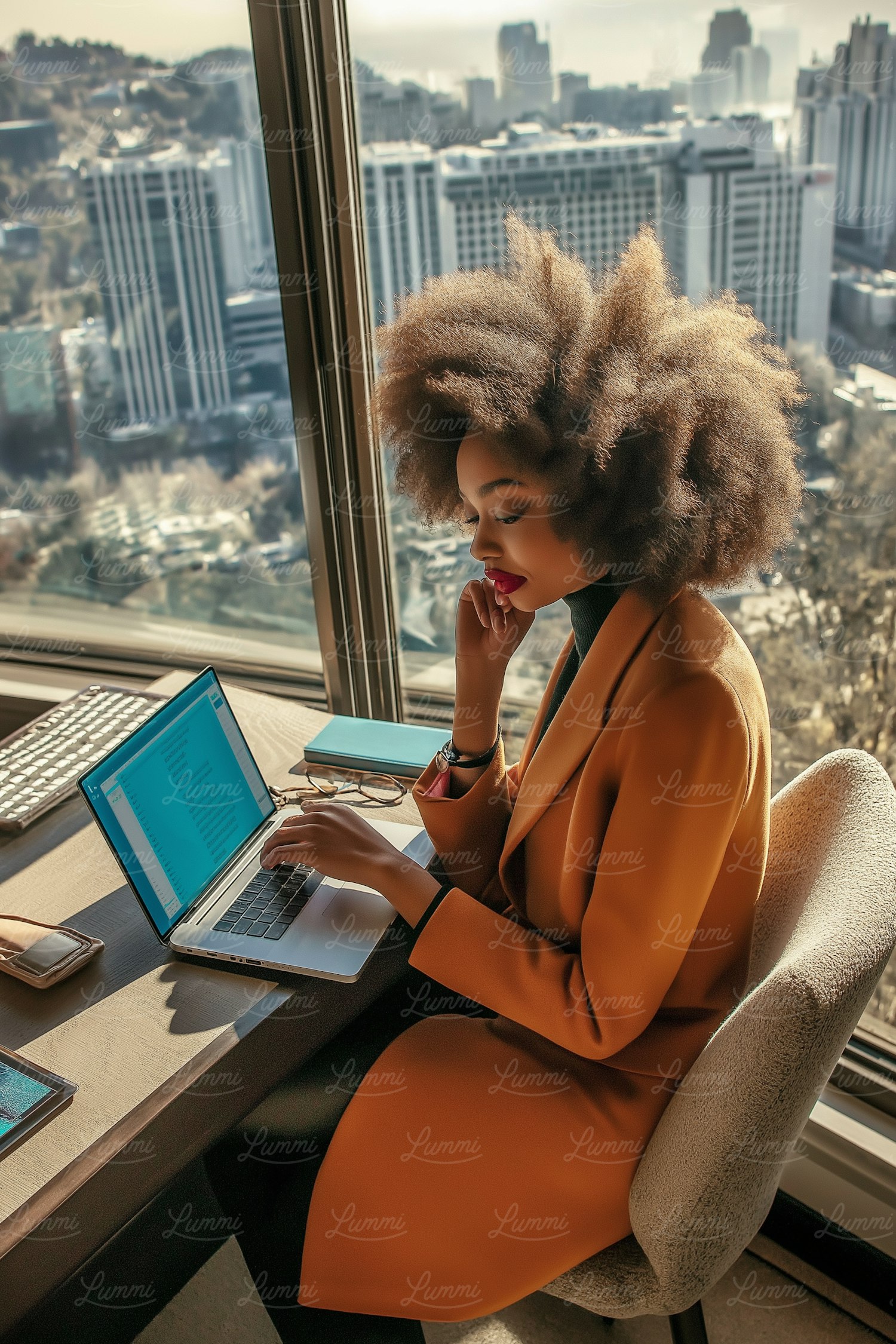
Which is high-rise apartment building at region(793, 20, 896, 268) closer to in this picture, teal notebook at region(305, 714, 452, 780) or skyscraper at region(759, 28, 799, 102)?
skyscraper at region(759, 28, 799, 102)

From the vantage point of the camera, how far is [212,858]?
3.93 ft

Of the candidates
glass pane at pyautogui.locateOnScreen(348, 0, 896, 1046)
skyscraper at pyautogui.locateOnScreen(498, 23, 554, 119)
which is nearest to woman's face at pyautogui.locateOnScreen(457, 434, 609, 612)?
glass pane at pyautogui.locateOnScreen(348, 0, 896, 1046)

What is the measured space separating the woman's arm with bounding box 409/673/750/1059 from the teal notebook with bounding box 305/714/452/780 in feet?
1.54

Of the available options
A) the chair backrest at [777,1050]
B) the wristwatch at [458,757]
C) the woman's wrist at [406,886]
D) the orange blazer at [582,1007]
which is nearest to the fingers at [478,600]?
the wristwatch at [458,757]

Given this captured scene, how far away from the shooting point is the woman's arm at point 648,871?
93 centimetres

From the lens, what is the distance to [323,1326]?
3.55 ft

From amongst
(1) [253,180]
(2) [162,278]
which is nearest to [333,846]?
(1) [253,180]

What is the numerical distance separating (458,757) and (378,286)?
2.91 ft

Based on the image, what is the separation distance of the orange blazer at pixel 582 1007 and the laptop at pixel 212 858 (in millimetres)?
133

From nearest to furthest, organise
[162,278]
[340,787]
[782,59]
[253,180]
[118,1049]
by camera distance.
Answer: [118,1049], [782,59], [340,787], [253,180], [162,278]

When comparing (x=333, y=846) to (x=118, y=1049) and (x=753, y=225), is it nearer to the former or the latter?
(x=118, y=1049)

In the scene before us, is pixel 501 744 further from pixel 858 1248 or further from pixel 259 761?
pixel 858 1248

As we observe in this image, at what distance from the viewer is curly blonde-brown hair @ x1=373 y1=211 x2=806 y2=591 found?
0.99 m

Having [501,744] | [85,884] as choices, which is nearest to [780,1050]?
[501,744]
